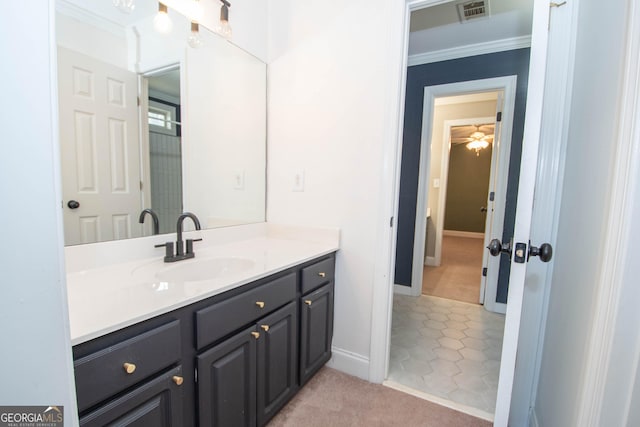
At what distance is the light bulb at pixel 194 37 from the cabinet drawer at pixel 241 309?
1285 millimetres

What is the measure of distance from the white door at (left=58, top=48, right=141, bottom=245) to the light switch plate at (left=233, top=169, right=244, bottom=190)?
1.91 ft

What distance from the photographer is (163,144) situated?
1.40m

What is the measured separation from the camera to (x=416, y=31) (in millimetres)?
2410

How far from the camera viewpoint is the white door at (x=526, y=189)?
35.9 inches

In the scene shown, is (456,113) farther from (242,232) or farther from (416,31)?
(242,232)

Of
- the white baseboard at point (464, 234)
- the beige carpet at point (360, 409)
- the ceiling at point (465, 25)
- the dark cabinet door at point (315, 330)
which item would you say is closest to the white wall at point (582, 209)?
the beige carpet at point (360, 409)

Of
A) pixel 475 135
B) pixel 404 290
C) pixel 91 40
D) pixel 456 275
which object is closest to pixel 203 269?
pixel 91 40

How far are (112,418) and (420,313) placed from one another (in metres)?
2.50

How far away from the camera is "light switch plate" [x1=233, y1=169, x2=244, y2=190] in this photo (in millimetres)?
1803

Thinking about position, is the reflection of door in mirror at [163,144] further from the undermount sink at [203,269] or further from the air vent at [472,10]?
the air vent at [472,10]

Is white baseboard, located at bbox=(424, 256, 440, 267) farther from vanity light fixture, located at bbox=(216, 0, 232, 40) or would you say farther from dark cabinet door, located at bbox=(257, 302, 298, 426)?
vanity light fixture, located at bbox=(216, 0, 232, 40)

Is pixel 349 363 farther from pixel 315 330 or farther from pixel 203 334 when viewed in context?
pixel 203 334

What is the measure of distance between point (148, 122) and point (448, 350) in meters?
2.37

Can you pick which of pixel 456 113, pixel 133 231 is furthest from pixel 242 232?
pixel 456 113
